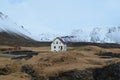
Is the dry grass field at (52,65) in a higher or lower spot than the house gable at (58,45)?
lower

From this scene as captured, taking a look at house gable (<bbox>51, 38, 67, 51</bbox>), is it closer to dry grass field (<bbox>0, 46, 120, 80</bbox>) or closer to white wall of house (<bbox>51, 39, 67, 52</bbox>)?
white wall of house (<bbox>51, 39, 67, 52</bbox>)

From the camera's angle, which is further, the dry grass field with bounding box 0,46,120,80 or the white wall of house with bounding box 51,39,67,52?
the white wall of house with bounding box 51,39,67,52

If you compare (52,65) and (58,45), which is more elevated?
(58,45)

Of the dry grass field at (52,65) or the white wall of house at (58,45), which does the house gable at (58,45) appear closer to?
the white wall of house at (58,45)

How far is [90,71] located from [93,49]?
122 ft

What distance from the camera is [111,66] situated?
181 ft

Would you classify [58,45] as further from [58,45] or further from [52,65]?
[52,65]

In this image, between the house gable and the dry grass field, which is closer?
the dry grass field

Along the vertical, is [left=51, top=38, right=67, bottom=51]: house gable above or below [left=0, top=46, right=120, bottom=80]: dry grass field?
above

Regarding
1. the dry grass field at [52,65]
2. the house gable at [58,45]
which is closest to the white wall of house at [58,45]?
the house gable at [58,45]

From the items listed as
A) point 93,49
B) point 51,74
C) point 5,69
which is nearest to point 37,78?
point 51,74

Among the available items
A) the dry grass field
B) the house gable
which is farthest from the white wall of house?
the dry grass field

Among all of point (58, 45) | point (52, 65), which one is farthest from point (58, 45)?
point (52, 65)

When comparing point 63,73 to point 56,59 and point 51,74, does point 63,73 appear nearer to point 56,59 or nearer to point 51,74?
point 51,74
